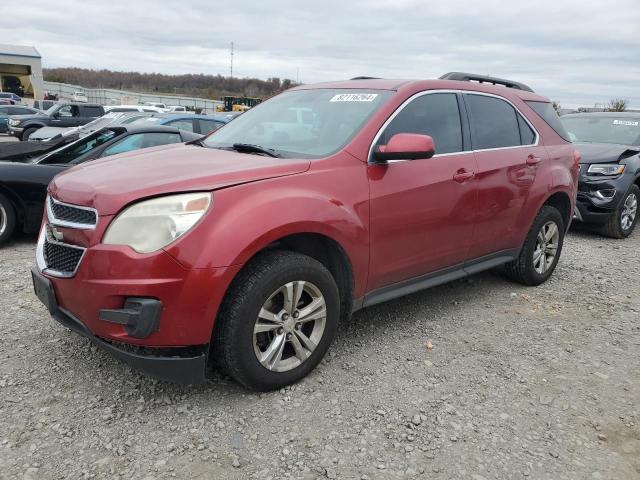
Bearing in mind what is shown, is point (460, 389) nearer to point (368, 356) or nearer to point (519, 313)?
point (368, 356)

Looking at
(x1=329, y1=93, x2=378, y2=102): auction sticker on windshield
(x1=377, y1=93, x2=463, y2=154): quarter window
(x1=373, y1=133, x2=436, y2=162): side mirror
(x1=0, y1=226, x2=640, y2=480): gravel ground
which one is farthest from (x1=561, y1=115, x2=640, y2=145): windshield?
(x1=373, y1=133, x2=436, y2=162): side mirror

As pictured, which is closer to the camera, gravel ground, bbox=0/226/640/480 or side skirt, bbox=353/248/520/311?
gravel ground, bbox=0/226/640/480

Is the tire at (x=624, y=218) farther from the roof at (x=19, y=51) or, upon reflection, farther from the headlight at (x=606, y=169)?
the roof at (x=19, y=51)

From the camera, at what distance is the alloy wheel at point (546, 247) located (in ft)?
15.8

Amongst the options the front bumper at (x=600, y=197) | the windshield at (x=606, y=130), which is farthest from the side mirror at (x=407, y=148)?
the windshield at (x=606, y=130)

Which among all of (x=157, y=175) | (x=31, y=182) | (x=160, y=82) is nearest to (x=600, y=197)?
(x=157, y=175)

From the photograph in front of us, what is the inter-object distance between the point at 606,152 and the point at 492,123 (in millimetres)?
4094

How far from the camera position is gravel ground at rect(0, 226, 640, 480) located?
2.39m

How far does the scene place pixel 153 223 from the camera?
2.46m

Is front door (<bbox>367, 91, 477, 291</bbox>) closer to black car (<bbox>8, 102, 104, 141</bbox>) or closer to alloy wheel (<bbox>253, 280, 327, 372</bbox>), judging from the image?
alloy wheel (<bbox>253, 280, 327, 372</bbox>)

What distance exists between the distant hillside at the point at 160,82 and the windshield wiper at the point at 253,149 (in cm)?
8810

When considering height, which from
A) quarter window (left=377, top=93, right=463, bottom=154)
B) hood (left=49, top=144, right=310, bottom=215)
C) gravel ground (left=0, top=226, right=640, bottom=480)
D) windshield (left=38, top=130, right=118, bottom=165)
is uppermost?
quarter window (left=377, top=93, right=463, bottom=154)

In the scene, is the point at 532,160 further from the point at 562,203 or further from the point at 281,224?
the point at 281,224

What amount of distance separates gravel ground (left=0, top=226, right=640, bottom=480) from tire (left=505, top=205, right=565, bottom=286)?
76cm
